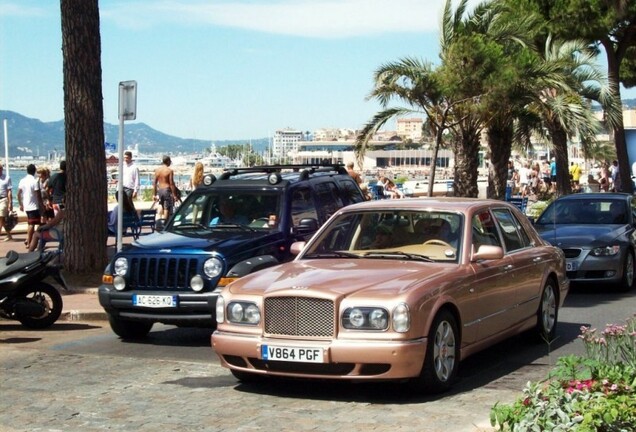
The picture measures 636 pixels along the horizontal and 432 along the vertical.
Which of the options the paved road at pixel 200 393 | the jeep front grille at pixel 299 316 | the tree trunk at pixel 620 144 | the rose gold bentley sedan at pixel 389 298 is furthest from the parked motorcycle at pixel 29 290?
the tree trunk at pixel 620 144

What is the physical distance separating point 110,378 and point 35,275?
11.7 feet

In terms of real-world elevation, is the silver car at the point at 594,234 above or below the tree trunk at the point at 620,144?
below

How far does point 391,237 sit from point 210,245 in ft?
7.86

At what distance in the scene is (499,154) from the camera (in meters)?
31.2

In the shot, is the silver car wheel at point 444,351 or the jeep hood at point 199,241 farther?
the jeep hood at point 199,241

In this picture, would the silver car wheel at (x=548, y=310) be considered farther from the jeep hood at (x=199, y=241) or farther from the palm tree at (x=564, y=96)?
the palm tree at (x=564, y=96)

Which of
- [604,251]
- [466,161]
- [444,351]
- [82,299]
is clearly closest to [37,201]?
[82,299]

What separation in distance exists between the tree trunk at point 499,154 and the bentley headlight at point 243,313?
22590 millimetres

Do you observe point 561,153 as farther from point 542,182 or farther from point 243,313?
point 243,313

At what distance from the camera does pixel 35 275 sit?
42.1 ft

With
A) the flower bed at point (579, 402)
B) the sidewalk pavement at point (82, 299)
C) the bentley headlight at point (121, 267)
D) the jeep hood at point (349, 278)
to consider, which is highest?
the jeep hood at point (349, 278)

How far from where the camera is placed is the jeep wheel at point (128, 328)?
39.4ft

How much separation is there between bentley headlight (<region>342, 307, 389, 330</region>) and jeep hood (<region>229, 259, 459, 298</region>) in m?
0.15

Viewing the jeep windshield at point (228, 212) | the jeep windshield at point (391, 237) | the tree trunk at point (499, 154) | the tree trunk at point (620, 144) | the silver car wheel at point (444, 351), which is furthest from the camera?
the tree trunk at point (620, 144)
